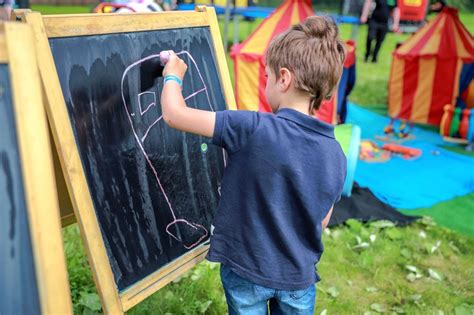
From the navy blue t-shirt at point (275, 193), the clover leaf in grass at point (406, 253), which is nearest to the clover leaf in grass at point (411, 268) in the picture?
the clover leaf in grass at point (406, 253)

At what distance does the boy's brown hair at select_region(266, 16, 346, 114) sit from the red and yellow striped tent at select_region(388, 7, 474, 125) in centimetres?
525

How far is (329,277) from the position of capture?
3.11m

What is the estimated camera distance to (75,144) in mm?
1501

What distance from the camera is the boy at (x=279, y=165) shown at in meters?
1.49

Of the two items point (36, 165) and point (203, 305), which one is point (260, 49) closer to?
point (203, 305)

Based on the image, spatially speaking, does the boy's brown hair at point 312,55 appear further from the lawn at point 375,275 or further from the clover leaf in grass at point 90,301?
the clover leaf in grass at point 90,301

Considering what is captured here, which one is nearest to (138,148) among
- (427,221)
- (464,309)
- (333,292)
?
(333,292)

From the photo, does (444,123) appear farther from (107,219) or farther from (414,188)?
(107,219)

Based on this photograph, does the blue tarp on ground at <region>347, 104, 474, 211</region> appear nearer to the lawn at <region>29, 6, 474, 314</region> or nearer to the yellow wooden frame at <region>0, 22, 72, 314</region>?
the lawn at <region>29, 6, 474, 314</region>

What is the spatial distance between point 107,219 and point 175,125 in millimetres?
422

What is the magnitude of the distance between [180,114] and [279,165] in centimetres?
36

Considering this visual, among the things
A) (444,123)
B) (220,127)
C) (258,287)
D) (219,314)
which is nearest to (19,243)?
(220,127)

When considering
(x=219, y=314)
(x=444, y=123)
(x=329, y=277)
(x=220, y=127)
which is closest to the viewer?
(x=220, y=127)

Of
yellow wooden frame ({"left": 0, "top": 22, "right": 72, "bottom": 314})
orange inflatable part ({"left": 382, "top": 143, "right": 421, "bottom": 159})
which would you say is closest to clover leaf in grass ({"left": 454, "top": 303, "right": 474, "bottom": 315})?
yellow wooden frame ({"left": 0, "top": 22, "right": 72, "bottom": 314})
